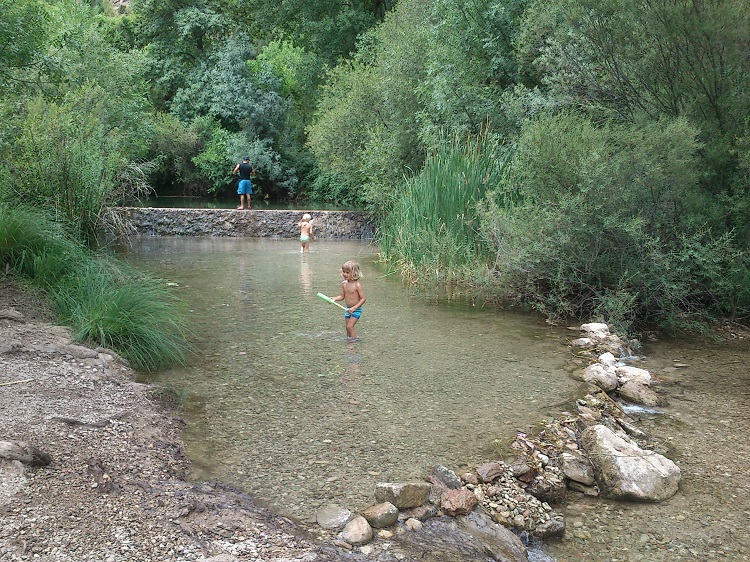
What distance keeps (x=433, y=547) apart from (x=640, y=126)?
6507 mm

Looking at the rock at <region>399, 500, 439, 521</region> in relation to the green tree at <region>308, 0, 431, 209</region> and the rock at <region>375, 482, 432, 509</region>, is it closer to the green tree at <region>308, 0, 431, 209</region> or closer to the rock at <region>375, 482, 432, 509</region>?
the rock at <region>375, 482, 432, 509</region>

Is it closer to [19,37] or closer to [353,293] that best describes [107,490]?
[353,293]

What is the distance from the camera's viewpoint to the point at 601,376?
220 inches

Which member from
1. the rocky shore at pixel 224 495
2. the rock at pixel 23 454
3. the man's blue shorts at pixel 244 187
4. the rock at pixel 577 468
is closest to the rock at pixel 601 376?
the rocky shore at pixel 224 495

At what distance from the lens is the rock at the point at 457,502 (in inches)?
133

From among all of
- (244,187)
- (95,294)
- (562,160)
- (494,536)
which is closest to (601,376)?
(494,536)

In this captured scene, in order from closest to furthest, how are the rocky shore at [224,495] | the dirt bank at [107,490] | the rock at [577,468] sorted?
1. the dirt bank at [107,490]
2. the rocky shore at [224,495]
3. the rock at [577,468]

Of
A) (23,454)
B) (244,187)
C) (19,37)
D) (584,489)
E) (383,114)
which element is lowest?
(584,489)

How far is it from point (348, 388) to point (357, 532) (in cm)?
219

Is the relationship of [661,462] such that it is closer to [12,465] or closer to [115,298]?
[12,465]

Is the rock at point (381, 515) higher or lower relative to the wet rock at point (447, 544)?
higher

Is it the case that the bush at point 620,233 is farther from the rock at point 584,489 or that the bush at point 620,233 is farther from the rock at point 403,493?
the rock at point 403,493

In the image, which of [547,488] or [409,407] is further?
[409,407]

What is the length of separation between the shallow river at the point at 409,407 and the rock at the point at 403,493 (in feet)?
0.43
